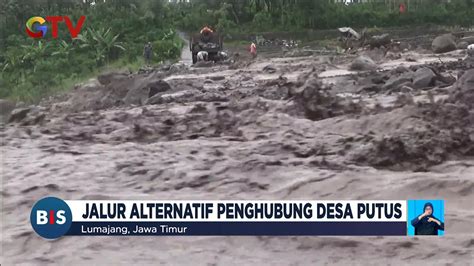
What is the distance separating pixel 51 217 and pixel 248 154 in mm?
760

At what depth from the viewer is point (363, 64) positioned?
2.87 metres

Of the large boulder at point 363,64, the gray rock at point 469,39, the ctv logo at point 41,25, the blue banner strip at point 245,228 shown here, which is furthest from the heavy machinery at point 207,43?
the gray rock at point 469,39

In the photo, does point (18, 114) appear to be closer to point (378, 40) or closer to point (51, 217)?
point (51, 217)

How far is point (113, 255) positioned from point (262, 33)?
3.59 feet

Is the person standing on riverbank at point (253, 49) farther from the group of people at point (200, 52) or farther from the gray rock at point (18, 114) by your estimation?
the gray rock at point (18, 114)

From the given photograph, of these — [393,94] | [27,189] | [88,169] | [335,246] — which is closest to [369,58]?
[393,94]

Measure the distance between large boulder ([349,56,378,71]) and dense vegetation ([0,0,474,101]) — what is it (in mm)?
353

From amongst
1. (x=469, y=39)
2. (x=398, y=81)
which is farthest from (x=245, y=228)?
(x=469, y=39)

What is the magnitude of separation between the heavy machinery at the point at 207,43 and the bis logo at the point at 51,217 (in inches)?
34.5

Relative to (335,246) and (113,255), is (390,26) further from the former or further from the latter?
(113,255)

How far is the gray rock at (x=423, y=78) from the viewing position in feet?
9.93

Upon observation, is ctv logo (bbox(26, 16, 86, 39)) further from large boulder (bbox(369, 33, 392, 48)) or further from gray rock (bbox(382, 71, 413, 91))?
gray rock (bbox(382, 71, 413, 91))

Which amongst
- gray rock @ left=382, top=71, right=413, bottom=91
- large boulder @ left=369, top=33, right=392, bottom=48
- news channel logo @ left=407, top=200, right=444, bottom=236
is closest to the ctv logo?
large boulder @ left=369, top=33, right=392, bottom=48

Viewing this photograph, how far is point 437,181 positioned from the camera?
1.98 metres
